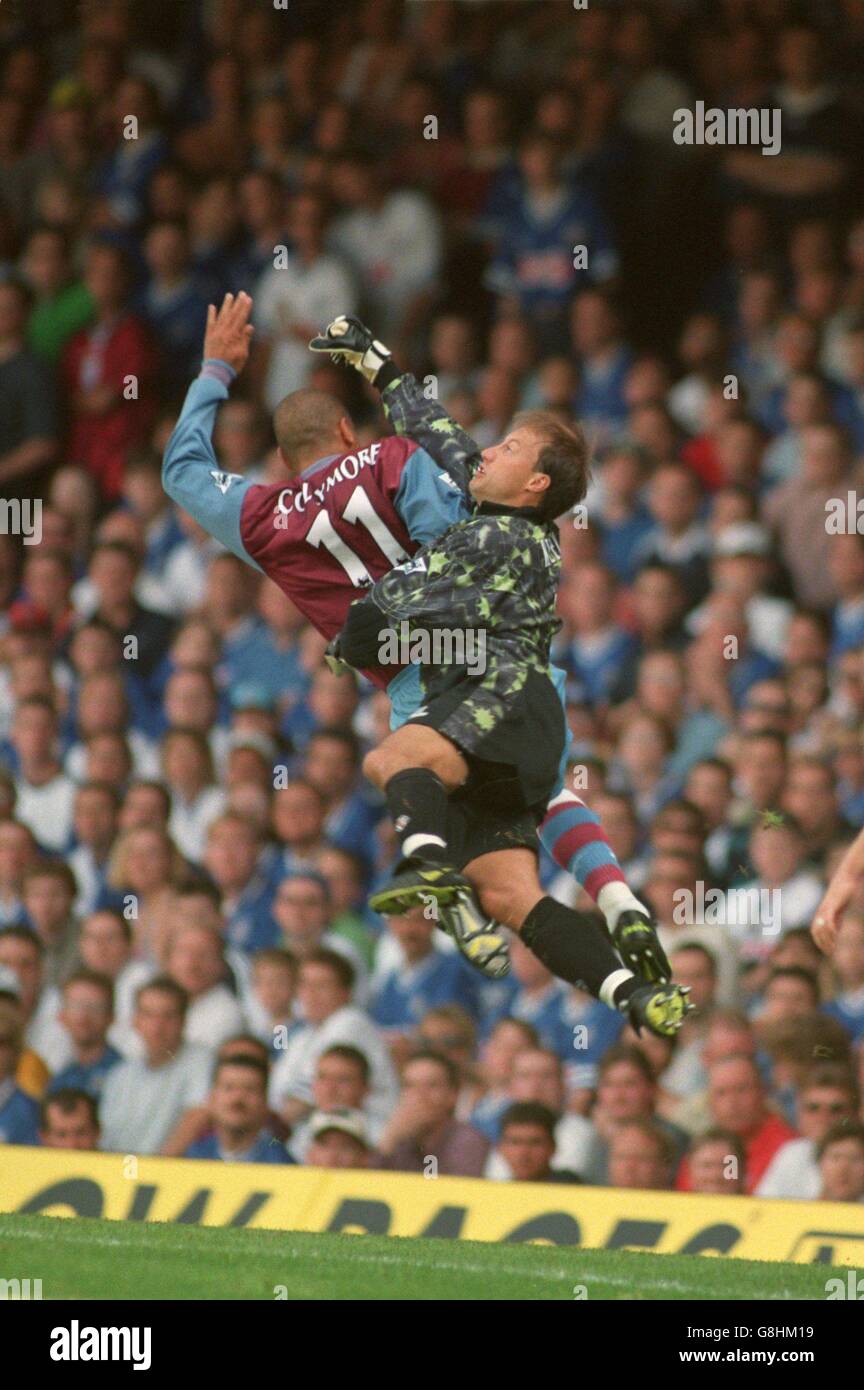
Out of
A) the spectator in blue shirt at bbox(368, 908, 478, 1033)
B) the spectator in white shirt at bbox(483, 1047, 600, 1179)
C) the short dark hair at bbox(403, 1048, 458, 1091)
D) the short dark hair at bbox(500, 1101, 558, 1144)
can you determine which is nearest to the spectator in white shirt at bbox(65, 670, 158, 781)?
the spectator in blue shirt at bbox(368, 908, 478, 1033)

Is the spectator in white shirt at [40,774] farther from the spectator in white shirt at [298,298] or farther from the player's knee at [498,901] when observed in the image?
the player's knee at [498,901]

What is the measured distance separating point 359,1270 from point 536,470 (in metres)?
2.90

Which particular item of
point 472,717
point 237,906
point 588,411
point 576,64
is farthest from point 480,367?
point 472,717

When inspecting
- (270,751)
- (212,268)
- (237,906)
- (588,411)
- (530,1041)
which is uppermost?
(212,268)

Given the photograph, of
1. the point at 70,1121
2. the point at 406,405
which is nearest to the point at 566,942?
the point at 406,405

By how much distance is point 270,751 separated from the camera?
12305 mm

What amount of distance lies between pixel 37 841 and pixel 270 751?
137cm

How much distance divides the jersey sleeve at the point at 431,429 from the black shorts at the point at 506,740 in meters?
0.72

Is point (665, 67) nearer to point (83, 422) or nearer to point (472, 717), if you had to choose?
point (83, 422)

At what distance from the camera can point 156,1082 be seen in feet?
36.0

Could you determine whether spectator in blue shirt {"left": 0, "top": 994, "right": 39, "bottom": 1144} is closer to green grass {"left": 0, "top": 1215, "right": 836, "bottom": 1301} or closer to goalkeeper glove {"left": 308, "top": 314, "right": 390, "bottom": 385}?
green grass {"left": 0, "top": 1215, "right": 836, "bottom": 1301}

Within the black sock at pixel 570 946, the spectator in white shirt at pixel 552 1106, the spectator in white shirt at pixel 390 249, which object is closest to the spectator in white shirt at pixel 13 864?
the spectator in white shirt at pixel 552 1106

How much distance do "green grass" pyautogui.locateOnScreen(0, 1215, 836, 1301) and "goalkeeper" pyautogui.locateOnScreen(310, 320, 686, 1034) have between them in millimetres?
1399

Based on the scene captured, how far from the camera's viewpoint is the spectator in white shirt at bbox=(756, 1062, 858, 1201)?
9.49 metres
